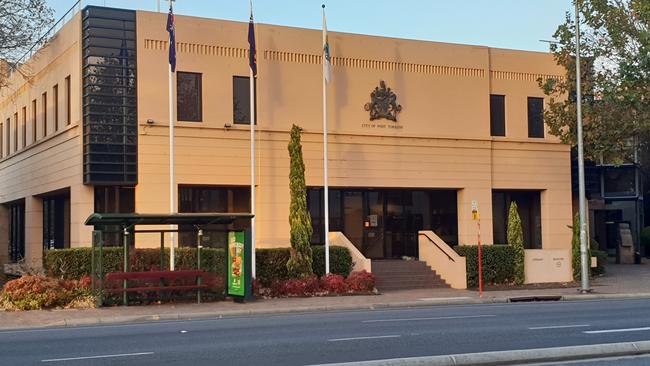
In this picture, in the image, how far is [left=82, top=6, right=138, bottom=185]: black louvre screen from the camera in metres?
25.5

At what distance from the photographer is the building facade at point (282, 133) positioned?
26.0 metres

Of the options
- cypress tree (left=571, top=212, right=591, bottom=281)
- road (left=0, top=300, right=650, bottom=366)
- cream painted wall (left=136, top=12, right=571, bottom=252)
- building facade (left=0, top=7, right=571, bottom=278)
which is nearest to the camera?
road (left=0, top=300, right=650, bottom=366)

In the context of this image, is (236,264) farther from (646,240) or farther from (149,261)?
(646,240)

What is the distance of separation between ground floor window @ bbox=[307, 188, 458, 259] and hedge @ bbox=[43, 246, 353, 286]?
178 inches

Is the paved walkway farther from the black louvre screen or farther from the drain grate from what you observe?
the black louvre screen

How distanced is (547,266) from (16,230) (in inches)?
1020

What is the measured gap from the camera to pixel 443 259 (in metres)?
28.4

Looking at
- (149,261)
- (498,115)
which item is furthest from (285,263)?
(498,115)

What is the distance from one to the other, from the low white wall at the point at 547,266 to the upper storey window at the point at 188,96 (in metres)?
13.0

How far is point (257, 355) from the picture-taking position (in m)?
12.0

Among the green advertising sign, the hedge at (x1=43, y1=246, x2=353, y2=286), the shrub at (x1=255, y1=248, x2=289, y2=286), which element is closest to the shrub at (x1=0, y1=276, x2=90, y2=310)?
the hedge at (x1=43, y1=246, x2=353, y2=286)

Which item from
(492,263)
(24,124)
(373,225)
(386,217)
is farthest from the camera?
(24,124)

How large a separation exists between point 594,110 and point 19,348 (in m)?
23.3

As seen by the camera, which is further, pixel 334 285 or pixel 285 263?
pixel 285 263
